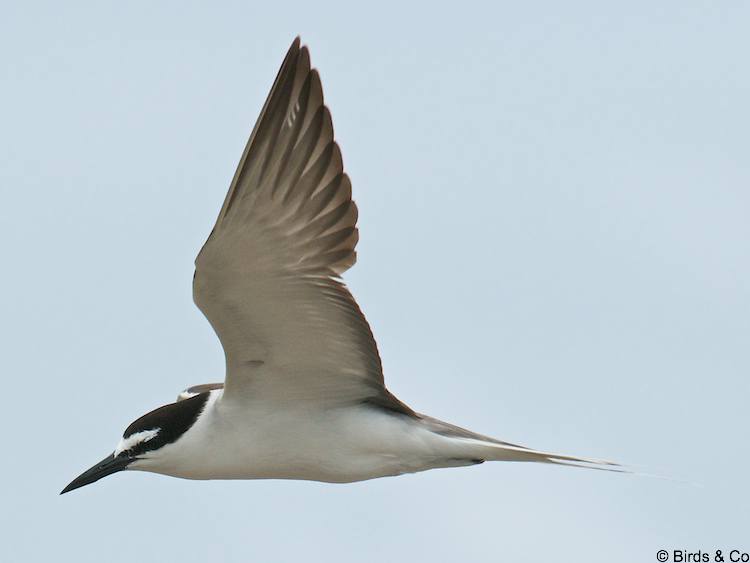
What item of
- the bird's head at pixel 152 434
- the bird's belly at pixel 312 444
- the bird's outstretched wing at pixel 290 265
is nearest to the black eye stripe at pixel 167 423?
the bird's head at pixel 152 434

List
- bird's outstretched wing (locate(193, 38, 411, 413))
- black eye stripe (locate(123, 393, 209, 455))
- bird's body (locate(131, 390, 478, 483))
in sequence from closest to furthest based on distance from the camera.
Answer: bird's outstretched wing (locate(193, 38, 411, 413)), bird's body (locate(131, 390, 478, 483)), black eye stripe (locate(123, 393, 209, 455))

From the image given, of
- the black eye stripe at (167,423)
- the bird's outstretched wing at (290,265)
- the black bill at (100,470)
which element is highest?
the bird's outstretched wing at (290,265)

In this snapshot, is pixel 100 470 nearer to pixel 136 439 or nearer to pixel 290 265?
pixel 136 439

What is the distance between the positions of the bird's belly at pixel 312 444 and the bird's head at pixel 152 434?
0.45 feet

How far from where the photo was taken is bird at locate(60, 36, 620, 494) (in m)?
8.35

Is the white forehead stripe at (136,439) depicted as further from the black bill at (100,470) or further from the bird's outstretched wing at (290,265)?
the bird's outstretched wing at (290,265)

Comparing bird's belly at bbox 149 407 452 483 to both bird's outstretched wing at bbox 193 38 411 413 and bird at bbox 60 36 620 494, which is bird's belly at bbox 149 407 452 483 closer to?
bird at bbox 60 36 620 494

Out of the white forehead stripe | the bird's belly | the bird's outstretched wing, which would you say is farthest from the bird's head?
the bird's outstretched wing

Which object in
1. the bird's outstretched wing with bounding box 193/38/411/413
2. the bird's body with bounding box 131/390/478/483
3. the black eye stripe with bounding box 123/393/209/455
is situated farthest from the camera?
the black eye stripe with bounding box 123/393/209/455

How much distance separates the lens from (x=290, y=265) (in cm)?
868

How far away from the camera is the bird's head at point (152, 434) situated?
376 inches

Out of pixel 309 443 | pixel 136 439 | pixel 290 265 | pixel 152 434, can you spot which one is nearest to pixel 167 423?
pixel 152 434

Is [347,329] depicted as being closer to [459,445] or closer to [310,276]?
[310,276]

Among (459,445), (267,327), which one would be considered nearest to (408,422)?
(459,445)
